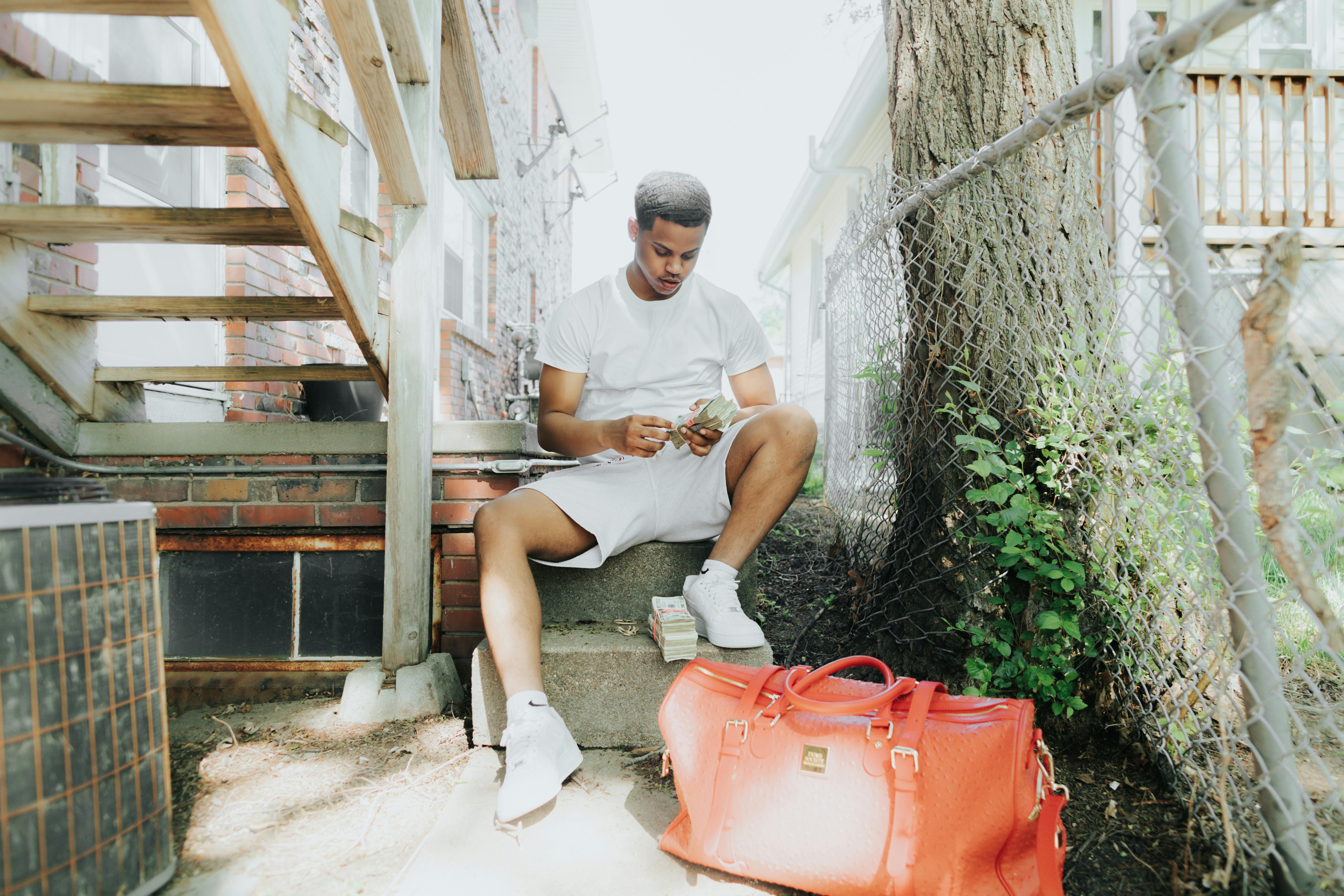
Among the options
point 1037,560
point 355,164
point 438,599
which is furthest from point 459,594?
point 355,164

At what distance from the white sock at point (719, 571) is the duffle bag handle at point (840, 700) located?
1.57ft

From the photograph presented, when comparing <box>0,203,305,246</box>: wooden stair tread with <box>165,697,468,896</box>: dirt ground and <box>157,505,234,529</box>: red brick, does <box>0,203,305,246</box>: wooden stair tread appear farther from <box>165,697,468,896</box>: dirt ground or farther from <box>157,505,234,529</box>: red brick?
<box>165,697,468,896</box>: dirt ground

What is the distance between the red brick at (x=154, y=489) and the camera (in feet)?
7.63

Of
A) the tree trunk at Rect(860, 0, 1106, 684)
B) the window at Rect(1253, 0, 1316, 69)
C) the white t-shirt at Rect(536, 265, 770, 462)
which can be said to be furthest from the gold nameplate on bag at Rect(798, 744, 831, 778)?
the window at Rect(1253, 0, 1316, 69)

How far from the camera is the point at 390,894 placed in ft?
4.37

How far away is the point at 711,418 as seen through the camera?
2.01 m

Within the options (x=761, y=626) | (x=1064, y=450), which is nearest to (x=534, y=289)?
(x=761, y=626)

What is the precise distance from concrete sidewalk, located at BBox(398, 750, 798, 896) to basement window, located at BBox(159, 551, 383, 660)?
928 mm

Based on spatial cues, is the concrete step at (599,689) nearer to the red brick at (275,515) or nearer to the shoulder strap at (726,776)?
the shoulder strap at (726,776)

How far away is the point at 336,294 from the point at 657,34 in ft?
69.6

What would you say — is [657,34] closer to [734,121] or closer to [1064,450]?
[734,121]

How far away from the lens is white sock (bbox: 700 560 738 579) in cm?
200

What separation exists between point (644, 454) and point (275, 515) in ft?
4.23

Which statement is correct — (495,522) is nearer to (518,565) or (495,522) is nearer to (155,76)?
(518,565)
